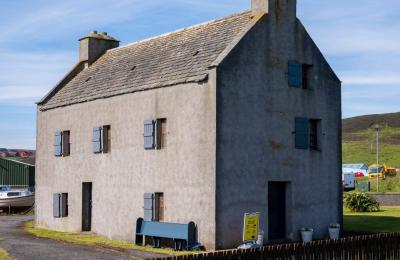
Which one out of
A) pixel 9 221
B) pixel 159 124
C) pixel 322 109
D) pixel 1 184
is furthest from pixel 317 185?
pixel 1 184

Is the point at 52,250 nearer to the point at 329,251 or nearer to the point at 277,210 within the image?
the point at 277,210

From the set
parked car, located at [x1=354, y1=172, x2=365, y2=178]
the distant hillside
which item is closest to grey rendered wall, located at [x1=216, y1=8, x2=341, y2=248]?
Result: parked car, located at [x1=354, y1=172, x2=365, y2=178]

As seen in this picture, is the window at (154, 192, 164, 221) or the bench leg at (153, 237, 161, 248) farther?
the window at (154, 192, 164, 221)

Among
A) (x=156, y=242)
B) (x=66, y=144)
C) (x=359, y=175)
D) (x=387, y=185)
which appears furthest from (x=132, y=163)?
(x=359, y=175)

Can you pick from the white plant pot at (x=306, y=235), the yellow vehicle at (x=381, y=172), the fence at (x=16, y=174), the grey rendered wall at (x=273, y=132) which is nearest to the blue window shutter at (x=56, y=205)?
the grey rendered wall at (x=273, y=132)

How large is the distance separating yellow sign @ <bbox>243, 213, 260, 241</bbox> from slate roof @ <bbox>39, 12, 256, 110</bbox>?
5016 millimetres

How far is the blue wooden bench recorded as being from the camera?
66.9ft

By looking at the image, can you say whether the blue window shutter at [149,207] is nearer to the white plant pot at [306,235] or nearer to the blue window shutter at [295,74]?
the white plant pot at [306,235]

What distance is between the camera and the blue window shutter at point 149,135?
2292 centimetres

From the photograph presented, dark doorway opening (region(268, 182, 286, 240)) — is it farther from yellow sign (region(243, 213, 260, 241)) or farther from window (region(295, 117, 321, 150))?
yellow sign (region(243, 213, 260, 241))

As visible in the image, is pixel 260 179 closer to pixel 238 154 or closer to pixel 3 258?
pixel 238 154

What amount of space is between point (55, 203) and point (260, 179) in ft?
38.2

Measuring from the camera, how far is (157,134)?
2289cm

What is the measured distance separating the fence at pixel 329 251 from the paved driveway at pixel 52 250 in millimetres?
5782
